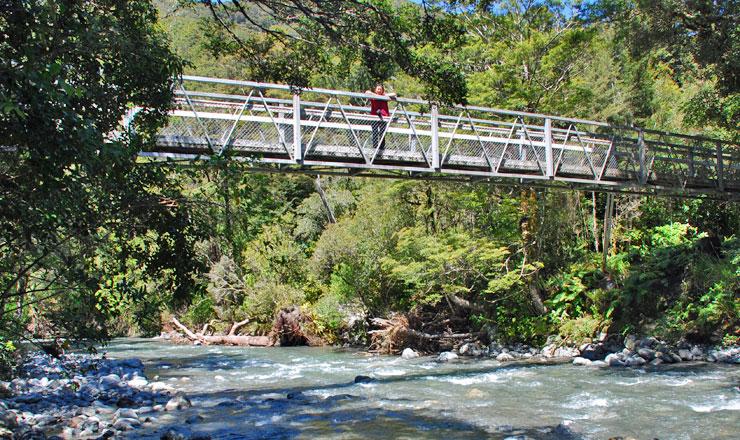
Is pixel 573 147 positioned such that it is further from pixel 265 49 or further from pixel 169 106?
pixel 169 106

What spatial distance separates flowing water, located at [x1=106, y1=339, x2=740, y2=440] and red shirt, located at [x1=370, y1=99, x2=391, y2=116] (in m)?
5.35

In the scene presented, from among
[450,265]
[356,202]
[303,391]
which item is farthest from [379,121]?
[356,202]

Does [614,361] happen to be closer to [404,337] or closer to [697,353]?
[697,353]

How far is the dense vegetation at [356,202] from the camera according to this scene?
5.19 meters

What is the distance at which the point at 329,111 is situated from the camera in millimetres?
13125

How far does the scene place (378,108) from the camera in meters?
13.5

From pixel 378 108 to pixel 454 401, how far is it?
584 centimetres

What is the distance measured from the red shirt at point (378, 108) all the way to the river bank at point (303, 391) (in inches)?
211

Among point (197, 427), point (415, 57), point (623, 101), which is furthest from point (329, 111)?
point (623, 101)

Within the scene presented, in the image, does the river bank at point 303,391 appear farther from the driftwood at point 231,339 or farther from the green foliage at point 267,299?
the green foliage at point 267,299

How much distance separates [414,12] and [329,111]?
16.4 feet

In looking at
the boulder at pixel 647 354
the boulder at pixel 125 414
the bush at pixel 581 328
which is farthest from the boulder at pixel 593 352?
the boulder at pixel 125 414

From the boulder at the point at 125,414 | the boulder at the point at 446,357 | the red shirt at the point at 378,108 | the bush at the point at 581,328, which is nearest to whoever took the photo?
the boulder at the point at 125,414

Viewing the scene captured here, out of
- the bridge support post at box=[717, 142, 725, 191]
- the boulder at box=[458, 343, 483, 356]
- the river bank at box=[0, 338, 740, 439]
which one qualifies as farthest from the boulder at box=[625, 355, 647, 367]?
the bridge support post at box=[717, 142, 725, 191]
